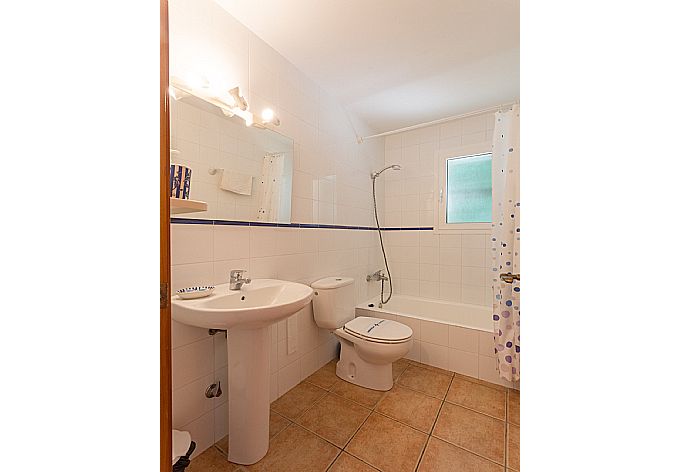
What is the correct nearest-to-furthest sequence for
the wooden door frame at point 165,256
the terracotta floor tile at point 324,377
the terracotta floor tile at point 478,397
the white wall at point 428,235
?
1. the wooden door frame at point 165,256
2. the terracotta floor tile at point 478,397
3. the terracotta floor tile at point 324,377
4. the white wall at point 428,235

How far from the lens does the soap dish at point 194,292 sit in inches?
43.7

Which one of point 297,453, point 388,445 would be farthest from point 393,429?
point 297,453

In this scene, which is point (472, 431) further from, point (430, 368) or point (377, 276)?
point (377, 276)

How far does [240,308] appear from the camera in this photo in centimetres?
111

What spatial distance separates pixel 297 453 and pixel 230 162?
146 cm

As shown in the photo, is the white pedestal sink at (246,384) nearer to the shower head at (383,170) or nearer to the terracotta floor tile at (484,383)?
the terracotta floor tile at (484,383)

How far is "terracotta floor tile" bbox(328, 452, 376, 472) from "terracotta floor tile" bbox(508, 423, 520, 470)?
64 cm

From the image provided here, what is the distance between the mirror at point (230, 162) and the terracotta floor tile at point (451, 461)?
4.71 ft

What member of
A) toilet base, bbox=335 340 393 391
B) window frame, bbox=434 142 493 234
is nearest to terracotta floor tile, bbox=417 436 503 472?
toilet base, bbox=335 340 393 391

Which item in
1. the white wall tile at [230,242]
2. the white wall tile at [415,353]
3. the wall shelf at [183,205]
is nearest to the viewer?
the wall shelf at [183,205]

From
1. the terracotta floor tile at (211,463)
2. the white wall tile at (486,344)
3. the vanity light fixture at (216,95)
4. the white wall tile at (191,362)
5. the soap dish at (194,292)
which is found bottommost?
the terracotta floor tile at (211,463)

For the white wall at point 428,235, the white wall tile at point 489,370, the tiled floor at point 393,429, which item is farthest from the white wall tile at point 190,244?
the white wall at point 428,235
